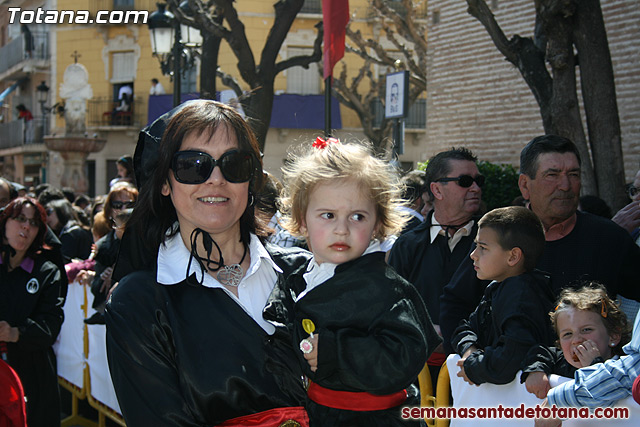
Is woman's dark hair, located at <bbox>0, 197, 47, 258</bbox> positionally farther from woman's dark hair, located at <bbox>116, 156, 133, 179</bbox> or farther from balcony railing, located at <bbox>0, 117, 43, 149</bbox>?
balcony railing, located at <bbox>0, 117, 43, 149</bbox>

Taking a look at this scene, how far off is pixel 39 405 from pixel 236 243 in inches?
156

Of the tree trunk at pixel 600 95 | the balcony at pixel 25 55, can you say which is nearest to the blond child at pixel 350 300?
the tree trunk at pixel 600 95

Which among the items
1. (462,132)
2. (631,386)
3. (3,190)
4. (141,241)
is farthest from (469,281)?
(462,132)

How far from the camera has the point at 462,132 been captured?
48.5 feet

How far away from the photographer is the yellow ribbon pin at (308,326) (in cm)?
271

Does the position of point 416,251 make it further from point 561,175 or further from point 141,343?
point 141,343

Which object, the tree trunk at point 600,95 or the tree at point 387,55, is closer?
the tree trunk at point 600,95

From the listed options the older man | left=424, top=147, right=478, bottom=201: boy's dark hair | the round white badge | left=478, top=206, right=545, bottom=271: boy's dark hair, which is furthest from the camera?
the round white badge

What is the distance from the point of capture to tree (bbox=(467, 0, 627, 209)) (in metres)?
7.63

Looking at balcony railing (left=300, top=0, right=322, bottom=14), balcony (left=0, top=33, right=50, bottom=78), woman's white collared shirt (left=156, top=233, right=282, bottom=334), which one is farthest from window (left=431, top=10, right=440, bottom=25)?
balcony (left=0, top=33, right=50, bottom=78)

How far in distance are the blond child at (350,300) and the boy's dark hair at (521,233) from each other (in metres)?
1.22

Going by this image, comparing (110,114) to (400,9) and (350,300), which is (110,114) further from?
(350,300)

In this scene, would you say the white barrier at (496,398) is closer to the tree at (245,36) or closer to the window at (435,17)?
the tree at (245,36)

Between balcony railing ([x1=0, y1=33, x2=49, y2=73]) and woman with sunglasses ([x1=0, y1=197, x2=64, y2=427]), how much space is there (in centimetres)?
3263
